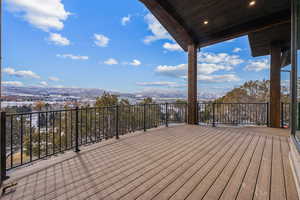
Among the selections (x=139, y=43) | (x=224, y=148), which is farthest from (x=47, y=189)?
(x=139, y=43)

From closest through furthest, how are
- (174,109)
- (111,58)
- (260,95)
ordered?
(174,109) < (260,95) < (111,58)

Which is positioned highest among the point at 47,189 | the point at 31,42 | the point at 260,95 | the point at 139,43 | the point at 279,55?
the point at 139,43

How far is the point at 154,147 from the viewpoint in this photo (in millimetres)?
2721

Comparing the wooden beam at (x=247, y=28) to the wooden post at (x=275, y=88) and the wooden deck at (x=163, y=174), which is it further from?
the wooden deck at (x=163, y=174)

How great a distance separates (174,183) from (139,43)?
2024 cm

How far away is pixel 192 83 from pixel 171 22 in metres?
2.22

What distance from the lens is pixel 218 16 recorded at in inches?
153

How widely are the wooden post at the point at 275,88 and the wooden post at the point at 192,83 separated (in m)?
2.49

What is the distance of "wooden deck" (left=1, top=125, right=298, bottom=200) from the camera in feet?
4.61

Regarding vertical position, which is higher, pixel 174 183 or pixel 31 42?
pixel 31 42

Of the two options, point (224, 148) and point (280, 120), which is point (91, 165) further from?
point (280, 120)

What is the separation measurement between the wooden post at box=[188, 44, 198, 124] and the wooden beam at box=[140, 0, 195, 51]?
40cm

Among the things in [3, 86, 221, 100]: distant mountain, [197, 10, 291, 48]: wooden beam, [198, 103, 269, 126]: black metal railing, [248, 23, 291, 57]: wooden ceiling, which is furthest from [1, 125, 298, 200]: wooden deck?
[248, 23, 291, 57]: wooden ceiling

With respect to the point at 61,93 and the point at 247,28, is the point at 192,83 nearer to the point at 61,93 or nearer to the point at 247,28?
the point at 247,28
